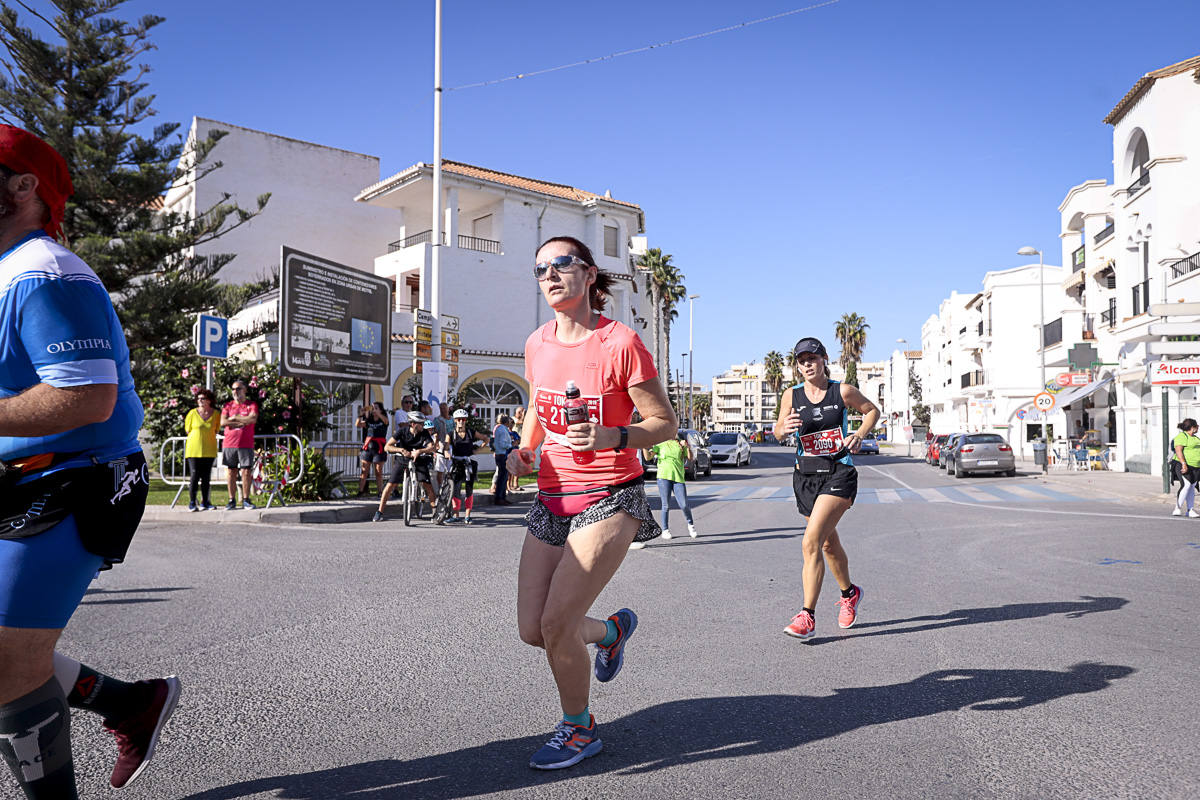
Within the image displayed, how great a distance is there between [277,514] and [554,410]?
10449 millimetres

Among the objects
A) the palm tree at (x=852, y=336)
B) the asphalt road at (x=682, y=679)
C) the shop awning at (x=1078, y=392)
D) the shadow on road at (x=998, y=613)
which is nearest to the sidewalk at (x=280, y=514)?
the asphalt road at (x=682, y=679)

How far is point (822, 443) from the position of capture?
5.59 metres

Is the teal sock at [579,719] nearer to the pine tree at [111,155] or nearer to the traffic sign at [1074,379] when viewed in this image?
the pine tree at [111,155]

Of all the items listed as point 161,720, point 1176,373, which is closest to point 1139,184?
point 1176,373

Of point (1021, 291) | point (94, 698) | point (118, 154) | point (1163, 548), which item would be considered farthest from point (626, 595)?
point (1021, 291)

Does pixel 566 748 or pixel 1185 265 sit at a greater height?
pixel 1185 265

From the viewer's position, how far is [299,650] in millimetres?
4945

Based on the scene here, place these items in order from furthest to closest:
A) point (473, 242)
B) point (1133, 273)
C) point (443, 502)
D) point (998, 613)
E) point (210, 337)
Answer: point (473, 242), point (1133, 273), point (210, 337), point (443, 502), point (998, 613)

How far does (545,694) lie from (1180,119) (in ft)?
101

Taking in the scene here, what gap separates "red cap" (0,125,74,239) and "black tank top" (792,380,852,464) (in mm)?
4370

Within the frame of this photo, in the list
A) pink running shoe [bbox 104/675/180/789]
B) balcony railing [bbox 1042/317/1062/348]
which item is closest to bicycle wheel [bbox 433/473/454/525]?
pink running shoe [bbox 104/675/180/789]

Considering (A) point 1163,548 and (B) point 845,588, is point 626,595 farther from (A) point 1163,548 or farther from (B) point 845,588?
(A) point 1163,548

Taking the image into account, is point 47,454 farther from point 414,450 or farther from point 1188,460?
point 1188,460

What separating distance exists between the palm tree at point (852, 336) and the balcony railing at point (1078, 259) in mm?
39116
